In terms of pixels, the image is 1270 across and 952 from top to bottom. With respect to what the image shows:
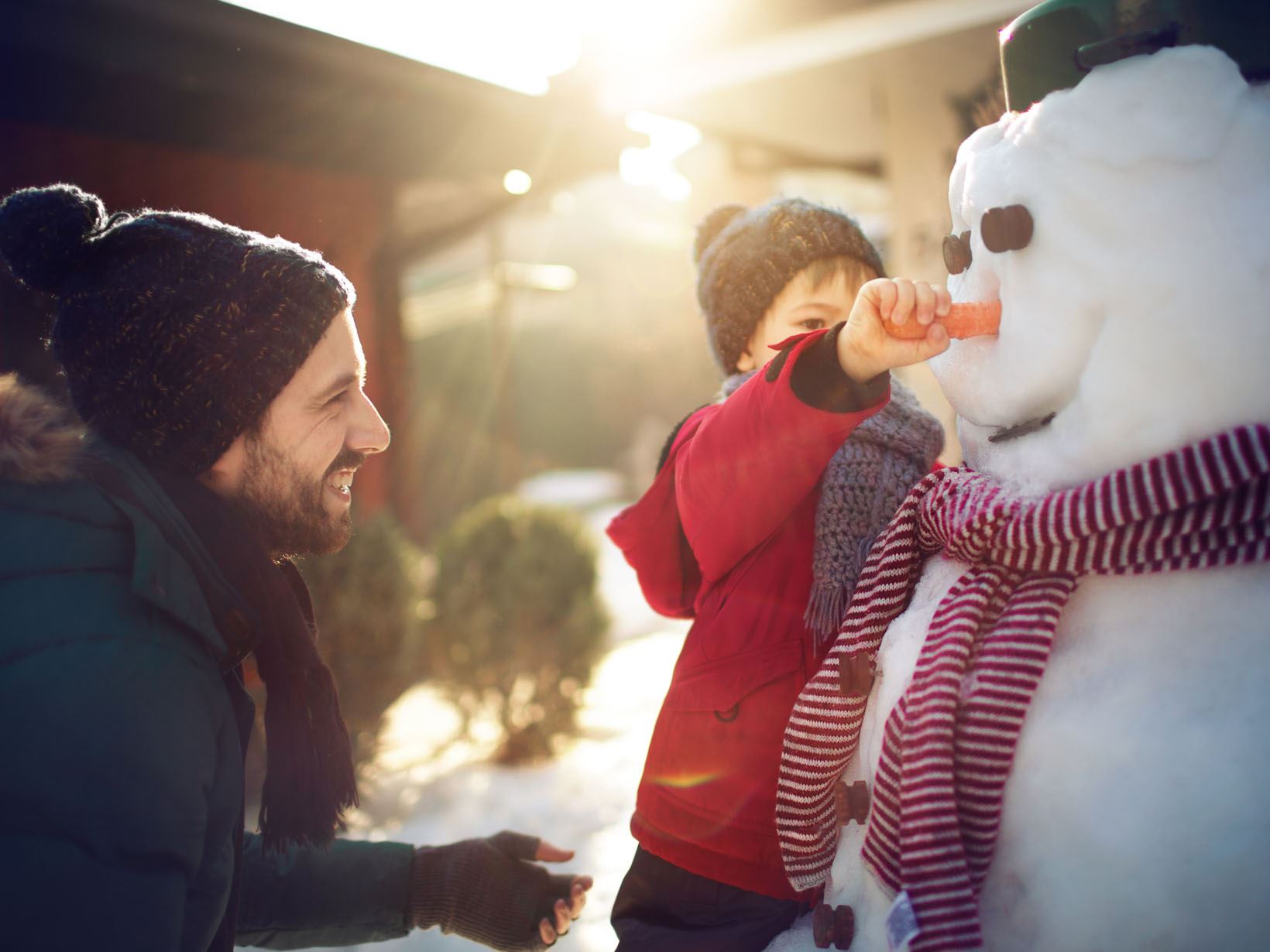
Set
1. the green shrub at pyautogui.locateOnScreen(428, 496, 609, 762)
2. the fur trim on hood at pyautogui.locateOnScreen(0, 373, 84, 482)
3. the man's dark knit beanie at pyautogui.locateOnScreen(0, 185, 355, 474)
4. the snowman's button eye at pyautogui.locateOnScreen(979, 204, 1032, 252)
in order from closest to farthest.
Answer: the snowman's button eye at pyautogui.locateOnScreen(979, 204, 1032, 252) → the fur trim on hood at pyautogui.locateOnScreen(0, 373, 84, 482) → the man's dark knit beanie at pyautogui.locateOnScreen(0, 185, 355, 474) → the green shrub at pyautogui.locateOnScreen(428, 496, 609, 762)

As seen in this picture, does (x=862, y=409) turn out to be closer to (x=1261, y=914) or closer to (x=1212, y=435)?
(x=1212, y=435)

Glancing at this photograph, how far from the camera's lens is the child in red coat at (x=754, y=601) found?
1.21m

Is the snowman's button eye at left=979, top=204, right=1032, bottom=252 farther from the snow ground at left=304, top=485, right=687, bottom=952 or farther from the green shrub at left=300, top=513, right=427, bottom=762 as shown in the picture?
the green shrub at left=300, top=513, right=427, bottom=762

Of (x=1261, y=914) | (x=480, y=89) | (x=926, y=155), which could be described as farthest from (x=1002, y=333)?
(x=926, y=155)

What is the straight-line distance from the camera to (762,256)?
5.41 feet

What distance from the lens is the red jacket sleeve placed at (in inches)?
46.0

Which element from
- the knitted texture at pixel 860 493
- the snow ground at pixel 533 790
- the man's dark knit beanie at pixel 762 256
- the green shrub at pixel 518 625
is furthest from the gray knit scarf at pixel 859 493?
the green shrub at pixel 518 625

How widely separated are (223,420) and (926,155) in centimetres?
438

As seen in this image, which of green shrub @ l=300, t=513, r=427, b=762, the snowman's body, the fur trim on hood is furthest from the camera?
green shrub @ l=300, t=513, r=427, b=762

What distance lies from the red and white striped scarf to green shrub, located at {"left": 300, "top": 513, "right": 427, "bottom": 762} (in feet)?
11.5

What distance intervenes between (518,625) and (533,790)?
837 mm

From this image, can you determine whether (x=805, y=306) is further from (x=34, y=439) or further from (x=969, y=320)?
(x=34, y=439)

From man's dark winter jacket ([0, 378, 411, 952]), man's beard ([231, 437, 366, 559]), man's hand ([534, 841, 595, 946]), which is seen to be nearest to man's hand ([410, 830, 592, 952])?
man's hand ([534, 841, 595, 946])

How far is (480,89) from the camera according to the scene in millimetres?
4211
